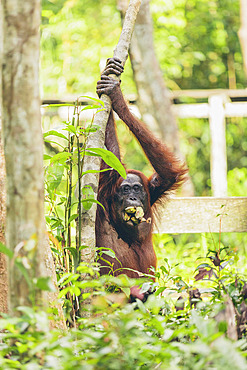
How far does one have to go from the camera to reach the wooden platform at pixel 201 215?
426 centimetres

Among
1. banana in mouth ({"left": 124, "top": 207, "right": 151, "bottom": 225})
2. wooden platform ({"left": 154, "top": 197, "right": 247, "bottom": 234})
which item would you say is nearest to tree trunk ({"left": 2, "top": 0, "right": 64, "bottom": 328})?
banana in mouth ({"left": 124, "top": 207, "right": 151, "bottom": 225})

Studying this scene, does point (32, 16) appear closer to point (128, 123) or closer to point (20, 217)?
point (20, 217)

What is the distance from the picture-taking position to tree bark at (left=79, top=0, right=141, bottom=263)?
2818 millimetres

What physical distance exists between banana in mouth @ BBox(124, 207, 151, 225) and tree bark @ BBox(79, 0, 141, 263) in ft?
2.40

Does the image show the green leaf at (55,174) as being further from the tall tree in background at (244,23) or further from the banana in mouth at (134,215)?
the tall tree in background at (244,23)

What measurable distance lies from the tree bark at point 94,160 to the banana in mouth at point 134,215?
2.40 ft

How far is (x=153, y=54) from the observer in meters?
7.91

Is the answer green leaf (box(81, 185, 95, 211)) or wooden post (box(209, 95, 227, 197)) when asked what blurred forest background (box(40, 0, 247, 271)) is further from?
green leaf (box(81, 185, 95, 211))

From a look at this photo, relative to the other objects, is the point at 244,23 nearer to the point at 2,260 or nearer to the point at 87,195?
the point at 87,195

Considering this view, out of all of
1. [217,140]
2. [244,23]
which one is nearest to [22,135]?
[217,140]

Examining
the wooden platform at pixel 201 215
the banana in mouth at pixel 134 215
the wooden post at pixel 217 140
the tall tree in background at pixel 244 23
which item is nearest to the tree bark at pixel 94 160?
the banana in mouth at pixel 134 215

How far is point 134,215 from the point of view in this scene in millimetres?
3662

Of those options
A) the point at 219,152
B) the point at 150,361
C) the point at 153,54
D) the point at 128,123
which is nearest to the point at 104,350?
the point at 150,361

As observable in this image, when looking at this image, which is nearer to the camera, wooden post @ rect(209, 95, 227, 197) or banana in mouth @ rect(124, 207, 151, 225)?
banana in mouth @ rect(124, 207, 151, 225)
